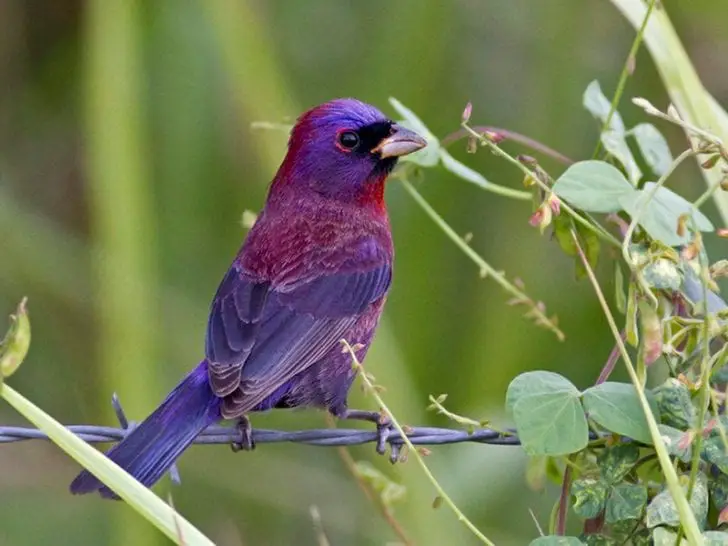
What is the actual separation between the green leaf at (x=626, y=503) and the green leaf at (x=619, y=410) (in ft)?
0.31

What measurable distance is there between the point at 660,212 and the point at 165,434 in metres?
1.16

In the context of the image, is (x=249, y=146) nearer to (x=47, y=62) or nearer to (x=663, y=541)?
(x=47, y=62)

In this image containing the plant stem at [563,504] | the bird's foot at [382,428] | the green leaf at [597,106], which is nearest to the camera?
the plant stem at [563,504]

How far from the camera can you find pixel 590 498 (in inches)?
90.4

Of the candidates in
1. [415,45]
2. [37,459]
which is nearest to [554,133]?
[415,45]

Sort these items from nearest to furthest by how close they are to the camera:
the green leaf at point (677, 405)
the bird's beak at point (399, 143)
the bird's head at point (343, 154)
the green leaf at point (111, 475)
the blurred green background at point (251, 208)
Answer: the green leaf at point (111, 475), the green leaf at point (677, 405), the bird's beak at point (399, 143), the bird's head at point (343, 154), the blurred green background at point (251, 208)

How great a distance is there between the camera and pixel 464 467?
3.87m

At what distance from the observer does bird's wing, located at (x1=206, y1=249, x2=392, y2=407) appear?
9.69 ft

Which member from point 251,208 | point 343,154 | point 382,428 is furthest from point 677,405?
point 251,208

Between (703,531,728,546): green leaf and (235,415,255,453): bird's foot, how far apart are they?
4.00ft

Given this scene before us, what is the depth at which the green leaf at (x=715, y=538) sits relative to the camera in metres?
2.11

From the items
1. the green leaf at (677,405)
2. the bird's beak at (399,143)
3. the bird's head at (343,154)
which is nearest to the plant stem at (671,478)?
the green leaf at (677,405)

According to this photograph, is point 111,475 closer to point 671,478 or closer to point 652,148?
point 671,478

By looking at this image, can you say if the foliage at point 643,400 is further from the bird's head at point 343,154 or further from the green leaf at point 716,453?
the bird's head at point 343,154
